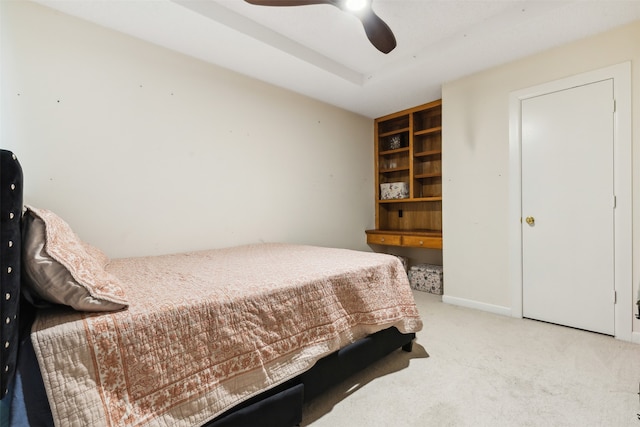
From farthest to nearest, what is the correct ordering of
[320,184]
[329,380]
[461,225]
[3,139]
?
[320,184] < [461,225] < [3,139] < [329,380]

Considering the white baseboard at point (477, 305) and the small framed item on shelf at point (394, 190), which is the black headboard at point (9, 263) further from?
the small framed item on shelf at point (394, 190)

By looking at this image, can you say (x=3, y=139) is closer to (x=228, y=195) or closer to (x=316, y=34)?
(x=228, y=195)

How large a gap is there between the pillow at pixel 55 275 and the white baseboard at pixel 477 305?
3004 mm

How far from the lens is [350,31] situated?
2.37 metres

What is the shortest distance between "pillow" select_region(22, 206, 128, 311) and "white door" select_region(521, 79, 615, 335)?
302cm

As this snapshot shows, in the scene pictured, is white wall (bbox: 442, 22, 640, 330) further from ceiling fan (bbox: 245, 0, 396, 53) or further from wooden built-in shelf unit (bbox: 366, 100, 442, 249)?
ceiling fan (bbox: 245, 0, 396, 53)

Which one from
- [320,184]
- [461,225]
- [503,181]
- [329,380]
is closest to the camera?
[329,380]

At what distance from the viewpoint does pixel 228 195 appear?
2.74m

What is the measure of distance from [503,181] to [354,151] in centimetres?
185

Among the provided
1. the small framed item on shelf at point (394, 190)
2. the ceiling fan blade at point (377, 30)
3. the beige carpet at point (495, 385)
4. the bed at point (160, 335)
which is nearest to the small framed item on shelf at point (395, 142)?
the small framed item on shelf at point (394, 190)

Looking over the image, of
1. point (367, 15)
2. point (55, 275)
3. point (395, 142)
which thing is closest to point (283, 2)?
point (367, 15)

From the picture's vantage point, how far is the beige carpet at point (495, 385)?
4.57 feet

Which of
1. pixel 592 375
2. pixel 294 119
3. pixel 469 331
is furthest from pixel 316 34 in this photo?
pixel 592 375

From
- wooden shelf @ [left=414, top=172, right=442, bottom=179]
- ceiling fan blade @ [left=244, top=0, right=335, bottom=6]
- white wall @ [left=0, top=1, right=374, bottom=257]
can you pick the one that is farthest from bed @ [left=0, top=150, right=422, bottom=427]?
wooden shelf @ [left=414, top=172, right=442, bottom=179]
